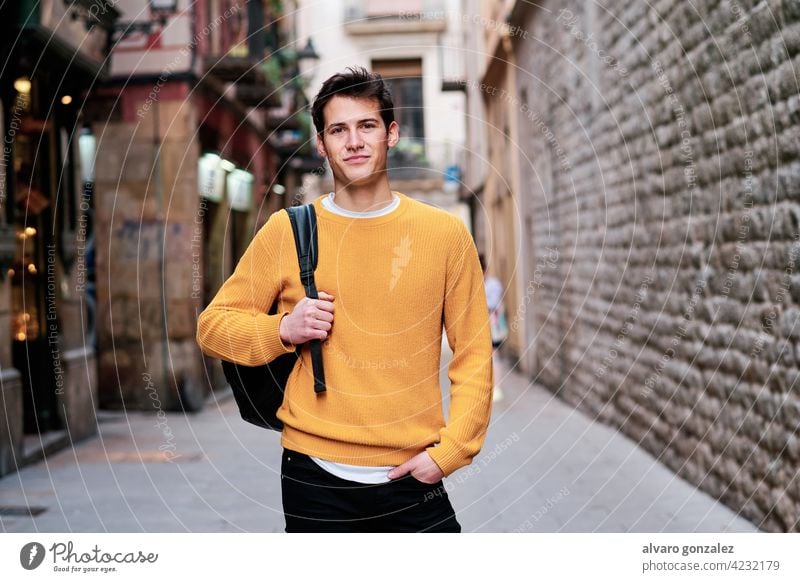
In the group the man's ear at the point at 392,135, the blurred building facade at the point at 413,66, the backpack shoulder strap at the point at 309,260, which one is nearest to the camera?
the backpack shoulder strap at the point at 309,260

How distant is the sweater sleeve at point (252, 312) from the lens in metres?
2.50

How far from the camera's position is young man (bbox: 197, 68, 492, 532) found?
2.47m

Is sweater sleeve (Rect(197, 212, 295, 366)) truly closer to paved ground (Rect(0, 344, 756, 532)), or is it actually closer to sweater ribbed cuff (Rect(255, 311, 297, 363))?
sweater ribbed cuff (Rect(255, 311, 297, 363))

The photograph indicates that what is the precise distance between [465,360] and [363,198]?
0.45 m

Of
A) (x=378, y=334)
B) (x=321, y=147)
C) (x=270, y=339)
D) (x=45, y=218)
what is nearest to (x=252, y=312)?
(x=270, y=339)

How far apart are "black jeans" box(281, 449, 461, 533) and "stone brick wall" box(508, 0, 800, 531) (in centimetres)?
280

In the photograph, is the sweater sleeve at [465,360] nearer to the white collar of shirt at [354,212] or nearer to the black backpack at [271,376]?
the white collar of shirt at [354,212]

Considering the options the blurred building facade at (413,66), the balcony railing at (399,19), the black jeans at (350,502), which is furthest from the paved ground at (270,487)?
the balcony railing at (399,19)

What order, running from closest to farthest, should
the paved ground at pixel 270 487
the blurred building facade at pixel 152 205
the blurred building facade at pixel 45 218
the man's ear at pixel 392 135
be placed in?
1. the man's ear at pixel 392 135
2. the paved ground at pixel 270 487
3. the blurred building facade at pixel 45 218
4. the blurred building facade at pixel 152 205

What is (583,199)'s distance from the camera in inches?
400

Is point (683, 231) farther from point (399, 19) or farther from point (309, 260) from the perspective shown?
point (399, 19)

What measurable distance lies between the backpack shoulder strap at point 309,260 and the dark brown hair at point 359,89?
29 centimetres

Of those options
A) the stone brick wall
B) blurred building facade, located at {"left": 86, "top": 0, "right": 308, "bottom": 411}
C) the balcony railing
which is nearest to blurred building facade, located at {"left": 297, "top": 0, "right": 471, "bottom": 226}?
the balcony railing
